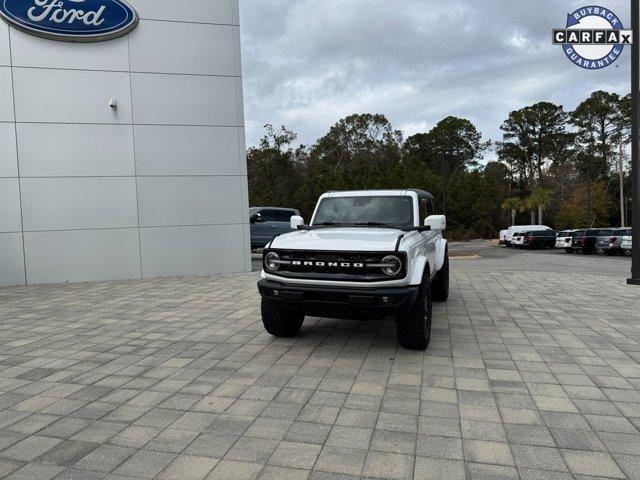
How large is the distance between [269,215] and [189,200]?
734 centimetres

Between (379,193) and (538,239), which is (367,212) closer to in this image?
(379,193)

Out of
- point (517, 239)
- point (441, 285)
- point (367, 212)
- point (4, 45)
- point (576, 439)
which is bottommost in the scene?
point (517, 239)

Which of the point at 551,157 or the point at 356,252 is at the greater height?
the point at 551,157

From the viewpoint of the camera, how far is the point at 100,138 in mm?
11164

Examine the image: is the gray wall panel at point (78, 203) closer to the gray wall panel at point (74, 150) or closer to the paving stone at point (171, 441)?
the gray wall panel at point (74, 150)

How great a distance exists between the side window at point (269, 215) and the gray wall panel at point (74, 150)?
794 cm

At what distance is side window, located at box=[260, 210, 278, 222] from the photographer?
19000 mm

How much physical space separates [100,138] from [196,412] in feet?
30.5

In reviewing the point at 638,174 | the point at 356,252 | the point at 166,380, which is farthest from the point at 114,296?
the point at 638,174

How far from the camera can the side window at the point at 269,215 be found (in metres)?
19.0

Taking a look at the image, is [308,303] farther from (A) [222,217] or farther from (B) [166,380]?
(A) [222,217]

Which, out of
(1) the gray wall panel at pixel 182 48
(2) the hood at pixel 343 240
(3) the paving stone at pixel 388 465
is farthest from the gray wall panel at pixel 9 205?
(3) the paving stone at pixel 388 465

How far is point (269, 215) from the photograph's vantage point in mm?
19125

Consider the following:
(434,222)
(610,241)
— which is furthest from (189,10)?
(610,241)
